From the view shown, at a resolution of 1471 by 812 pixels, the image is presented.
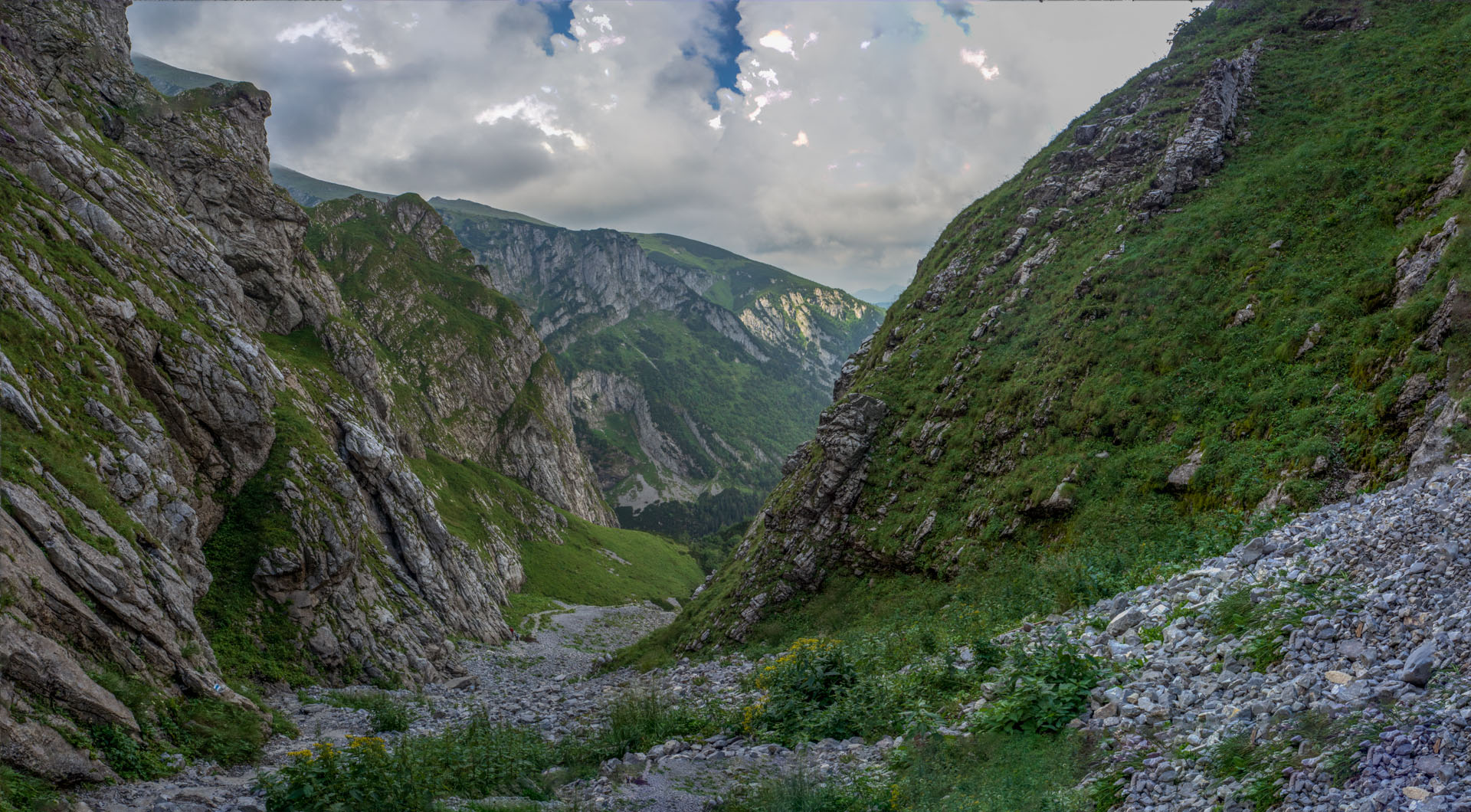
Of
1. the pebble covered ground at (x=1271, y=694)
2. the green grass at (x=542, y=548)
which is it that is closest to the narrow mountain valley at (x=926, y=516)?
the pebble covered ground at (x=1271, y=694)

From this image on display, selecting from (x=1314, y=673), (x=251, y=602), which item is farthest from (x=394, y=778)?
(x=251, y=602)

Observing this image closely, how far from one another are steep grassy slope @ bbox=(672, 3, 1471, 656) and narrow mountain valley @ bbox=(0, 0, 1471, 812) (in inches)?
8.9

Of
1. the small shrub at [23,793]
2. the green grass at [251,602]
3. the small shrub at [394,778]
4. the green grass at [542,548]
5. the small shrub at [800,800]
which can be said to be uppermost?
the green grass at [542,548]

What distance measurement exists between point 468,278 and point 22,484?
527 ft

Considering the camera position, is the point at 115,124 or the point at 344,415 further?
the point at 115,124

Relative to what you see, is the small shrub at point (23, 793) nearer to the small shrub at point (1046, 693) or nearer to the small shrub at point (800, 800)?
the small shrub at point (800, 800)

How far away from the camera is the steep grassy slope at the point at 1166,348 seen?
1856 centimetres

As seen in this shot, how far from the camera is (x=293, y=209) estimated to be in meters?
71.2

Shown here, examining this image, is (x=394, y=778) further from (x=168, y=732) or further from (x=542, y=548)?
(x=542, y=548)

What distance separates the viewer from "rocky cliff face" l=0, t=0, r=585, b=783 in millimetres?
16641

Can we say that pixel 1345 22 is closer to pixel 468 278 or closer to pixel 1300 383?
pixel 1300 383

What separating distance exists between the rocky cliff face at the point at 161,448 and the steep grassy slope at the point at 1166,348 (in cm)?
2204

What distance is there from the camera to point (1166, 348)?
1117 inches

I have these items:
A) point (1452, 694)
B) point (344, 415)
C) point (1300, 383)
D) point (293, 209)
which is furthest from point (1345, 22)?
point (293, 209)
